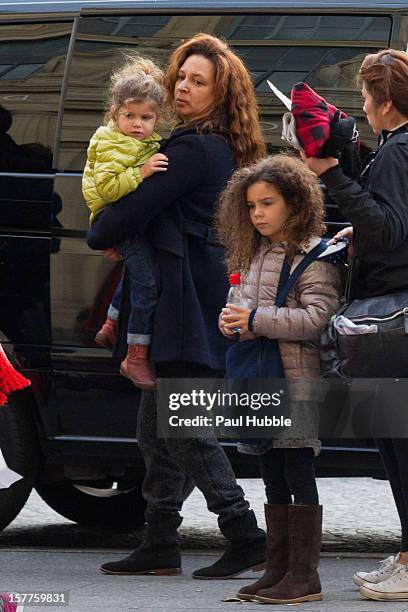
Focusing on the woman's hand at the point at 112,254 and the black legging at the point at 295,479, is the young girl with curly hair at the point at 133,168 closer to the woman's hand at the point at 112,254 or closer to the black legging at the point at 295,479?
the woman's hand at the point at 112,254

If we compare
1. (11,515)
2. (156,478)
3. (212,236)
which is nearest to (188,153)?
(212,236)

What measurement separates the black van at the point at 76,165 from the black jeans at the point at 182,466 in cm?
47

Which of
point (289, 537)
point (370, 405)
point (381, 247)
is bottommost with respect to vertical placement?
point (289, 537)

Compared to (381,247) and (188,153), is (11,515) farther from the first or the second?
(381,247)

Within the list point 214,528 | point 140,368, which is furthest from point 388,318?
point 214,528

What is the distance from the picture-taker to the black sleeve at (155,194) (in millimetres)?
5391

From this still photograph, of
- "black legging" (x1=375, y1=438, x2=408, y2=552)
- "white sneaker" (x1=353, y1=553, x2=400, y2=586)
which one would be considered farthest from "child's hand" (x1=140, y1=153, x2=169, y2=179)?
"white sneaker" (x1=353, y1=553, x2=400, y2=586)

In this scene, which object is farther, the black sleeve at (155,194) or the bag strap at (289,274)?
the black sleeve at (155,194)

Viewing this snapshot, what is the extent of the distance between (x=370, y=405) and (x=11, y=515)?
6.05 ft

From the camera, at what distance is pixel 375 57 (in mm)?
5039

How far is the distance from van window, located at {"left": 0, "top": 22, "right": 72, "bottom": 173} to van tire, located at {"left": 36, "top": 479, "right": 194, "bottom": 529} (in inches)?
60.4

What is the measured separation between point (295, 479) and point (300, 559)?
0.81 feet

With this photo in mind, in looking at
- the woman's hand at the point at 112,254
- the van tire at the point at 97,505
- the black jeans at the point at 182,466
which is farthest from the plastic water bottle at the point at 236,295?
the van tire at the point at 97,505

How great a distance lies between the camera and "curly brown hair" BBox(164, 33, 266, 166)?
5.54m
